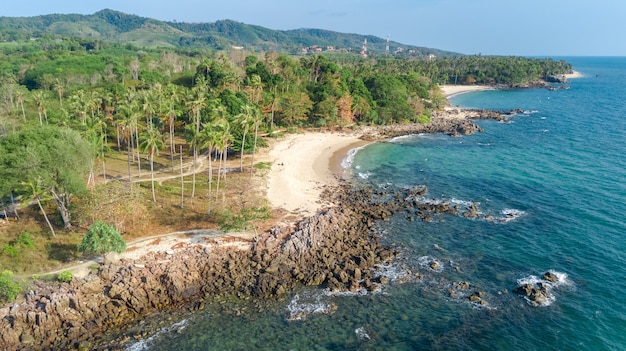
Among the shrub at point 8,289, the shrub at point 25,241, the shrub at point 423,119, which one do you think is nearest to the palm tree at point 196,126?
the shrub at point 25,241

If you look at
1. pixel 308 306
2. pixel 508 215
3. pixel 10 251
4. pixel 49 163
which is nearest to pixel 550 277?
pixel 508 215

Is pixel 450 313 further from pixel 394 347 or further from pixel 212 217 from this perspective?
pixel 212 217

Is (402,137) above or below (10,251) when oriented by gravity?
above

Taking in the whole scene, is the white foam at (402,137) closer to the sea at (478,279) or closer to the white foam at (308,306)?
the sea at (478,279)

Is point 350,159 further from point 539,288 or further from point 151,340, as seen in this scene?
point 151,340

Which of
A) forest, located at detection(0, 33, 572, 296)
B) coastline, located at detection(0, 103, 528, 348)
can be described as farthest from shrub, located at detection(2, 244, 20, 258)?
coastline, located at detection(0, 103, 528, 348)

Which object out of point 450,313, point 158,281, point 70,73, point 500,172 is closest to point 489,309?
point 450,313
